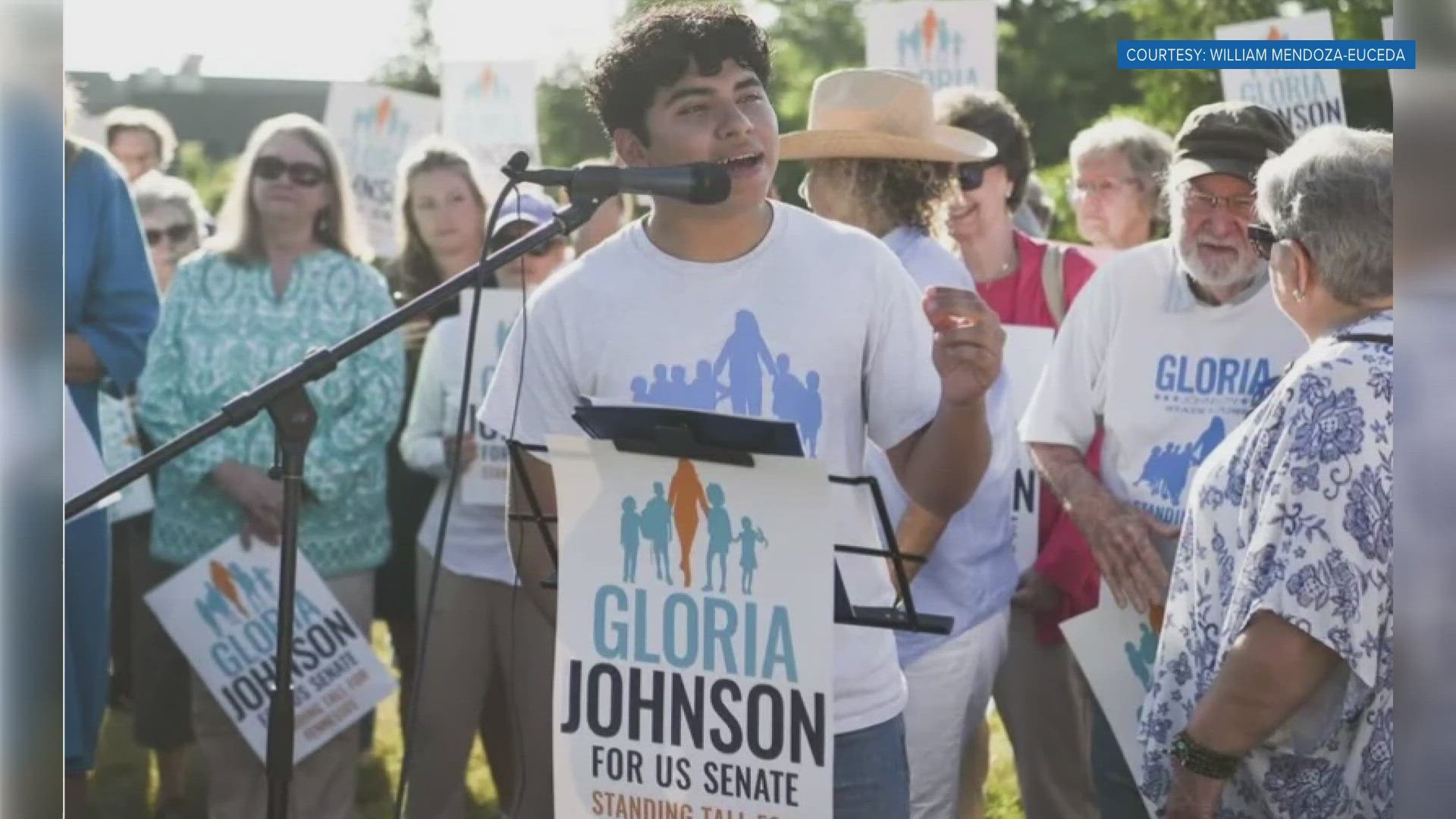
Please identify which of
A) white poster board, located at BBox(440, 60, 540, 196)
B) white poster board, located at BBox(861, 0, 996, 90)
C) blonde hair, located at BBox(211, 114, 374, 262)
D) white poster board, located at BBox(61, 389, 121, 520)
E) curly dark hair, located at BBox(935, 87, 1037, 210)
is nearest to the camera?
white poster board, located at BBox(61, 389, 121, 520)

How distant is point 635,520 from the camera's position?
2.68 metres

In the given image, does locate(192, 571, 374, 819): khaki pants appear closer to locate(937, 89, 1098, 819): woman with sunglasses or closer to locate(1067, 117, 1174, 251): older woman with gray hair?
locate(937, 89, 1098, 819): woman with sunglasses

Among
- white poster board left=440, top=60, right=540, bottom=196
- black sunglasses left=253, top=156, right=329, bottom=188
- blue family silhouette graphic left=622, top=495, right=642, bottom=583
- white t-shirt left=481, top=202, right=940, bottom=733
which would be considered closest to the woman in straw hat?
white t-shirt left=481, top=202, right=940, bottom=733

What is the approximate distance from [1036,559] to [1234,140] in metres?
1.13

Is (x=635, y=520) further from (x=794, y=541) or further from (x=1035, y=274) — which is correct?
(x=1035, y=274)

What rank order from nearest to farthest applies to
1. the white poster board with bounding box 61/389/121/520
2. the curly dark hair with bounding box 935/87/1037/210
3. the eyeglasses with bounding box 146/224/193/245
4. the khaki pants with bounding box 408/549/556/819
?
the white poster board with bounding box 61/389/121/520, the khaki pants with bounding box 408/549/556/819, the curly dark hair with bounding box 935/87/1037/210, the eyeglasses with bounding box 146/224/193/245

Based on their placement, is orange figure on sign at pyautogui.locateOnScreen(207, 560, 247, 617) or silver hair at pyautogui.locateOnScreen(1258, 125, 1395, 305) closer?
silver hair at pyautogui.locateOnScreen(1258, 125, 1395, 305)

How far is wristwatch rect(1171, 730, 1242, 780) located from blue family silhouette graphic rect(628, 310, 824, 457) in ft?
2.49

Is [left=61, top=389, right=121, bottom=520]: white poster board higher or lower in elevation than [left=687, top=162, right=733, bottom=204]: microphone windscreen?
lower

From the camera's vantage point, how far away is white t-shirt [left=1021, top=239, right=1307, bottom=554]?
3.85 metres

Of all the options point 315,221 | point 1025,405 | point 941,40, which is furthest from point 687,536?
point 941,40

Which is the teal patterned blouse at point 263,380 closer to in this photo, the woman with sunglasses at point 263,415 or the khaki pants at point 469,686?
the woman with sunglasses at point 263,415

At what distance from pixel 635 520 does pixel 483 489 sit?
216 cm

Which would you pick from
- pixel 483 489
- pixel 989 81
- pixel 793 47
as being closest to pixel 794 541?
pixel 483 489
